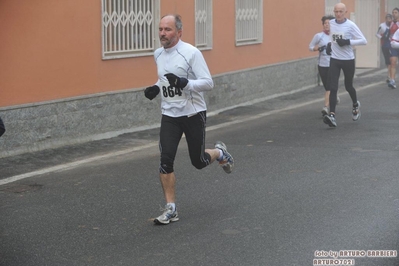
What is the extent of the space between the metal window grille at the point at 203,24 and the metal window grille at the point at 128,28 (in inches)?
63.1

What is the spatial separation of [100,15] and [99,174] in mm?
3877

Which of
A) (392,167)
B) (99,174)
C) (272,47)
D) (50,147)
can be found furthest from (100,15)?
(272,47)

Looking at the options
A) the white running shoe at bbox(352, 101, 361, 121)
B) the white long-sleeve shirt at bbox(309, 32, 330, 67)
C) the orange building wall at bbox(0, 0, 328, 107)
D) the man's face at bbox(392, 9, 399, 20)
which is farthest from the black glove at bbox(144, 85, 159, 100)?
the man's face at bbox(392, 9, 399, 20)

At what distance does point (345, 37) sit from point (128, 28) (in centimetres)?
348

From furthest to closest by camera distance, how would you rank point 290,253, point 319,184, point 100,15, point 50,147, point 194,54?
point 100,15 → point 50,147 → point 319,184 → point 194,54 → point 290,253

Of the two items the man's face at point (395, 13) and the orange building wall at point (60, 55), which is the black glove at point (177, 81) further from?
the man's face at point (395, 13)

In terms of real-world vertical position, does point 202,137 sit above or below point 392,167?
above

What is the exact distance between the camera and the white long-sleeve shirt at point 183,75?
7.71 metres

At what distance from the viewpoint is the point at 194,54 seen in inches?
305

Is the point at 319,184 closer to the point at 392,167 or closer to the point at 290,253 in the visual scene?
the point at 392,167

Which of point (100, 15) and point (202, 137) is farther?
point (100, 15)

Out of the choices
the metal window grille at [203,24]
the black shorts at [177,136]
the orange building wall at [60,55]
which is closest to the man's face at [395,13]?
the metal window grille at [203,24]

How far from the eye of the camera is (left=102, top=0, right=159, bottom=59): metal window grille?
1350cm

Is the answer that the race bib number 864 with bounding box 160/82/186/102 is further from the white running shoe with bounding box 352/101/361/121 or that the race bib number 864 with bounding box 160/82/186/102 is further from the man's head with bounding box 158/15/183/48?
the white running shoe with bounding box 352/101/361/121
